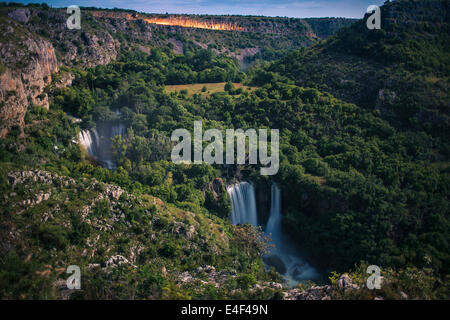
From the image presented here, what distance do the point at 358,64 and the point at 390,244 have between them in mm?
38491

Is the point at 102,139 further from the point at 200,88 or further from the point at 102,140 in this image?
the point at 200,88

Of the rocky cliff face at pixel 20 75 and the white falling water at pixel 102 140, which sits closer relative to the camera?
the rocky cliff face at pixel 20 75

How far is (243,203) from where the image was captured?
1758 inches

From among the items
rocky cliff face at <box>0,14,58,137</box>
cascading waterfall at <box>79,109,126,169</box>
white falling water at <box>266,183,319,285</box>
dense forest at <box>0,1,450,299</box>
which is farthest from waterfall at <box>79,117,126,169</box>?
white falling water at <box>266,183,319,285</box>

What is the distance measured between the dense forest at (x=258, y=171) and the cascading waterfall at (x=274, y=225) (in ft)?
4.44

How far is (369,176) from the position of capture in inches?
1647

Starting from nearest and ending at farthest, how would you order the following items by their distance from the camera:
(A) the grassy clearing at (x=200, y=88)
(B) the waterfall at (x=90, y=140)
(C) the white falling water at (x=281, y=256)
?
(C) the white falling water at (x=281, y=256) < (B) the waterfall at (x=90, y=140) < (A) the grassy clearing at (x=200, y=88)

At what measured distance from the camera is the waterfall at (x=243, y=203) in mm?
43594

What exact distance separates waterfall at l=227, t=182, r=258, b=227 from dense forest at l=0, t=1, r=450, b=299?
4.89ft

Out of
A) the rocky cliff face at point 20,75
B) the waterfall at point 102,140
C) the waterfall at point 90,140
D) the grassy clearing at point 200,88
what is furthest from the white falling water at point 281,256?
the rocky cliff face at point 20,75

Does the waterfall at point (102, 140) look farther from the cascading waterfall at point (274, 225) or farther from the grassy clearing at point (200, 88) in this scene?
the grassy clearing at point (200, 88)

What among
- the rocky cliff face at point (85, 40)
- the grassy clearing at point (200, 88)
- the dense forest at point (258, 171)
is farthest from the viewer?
the grassy clearing at point (200, 88)

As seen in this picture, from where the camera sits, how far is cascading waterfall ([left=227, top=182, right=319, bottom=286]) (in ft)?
125

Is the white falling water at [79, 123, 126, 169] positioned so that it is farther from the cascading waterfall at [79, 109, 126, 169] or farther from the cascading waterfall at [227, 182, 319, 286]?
the cascading waterfall at [227, 182, 319, 286]
